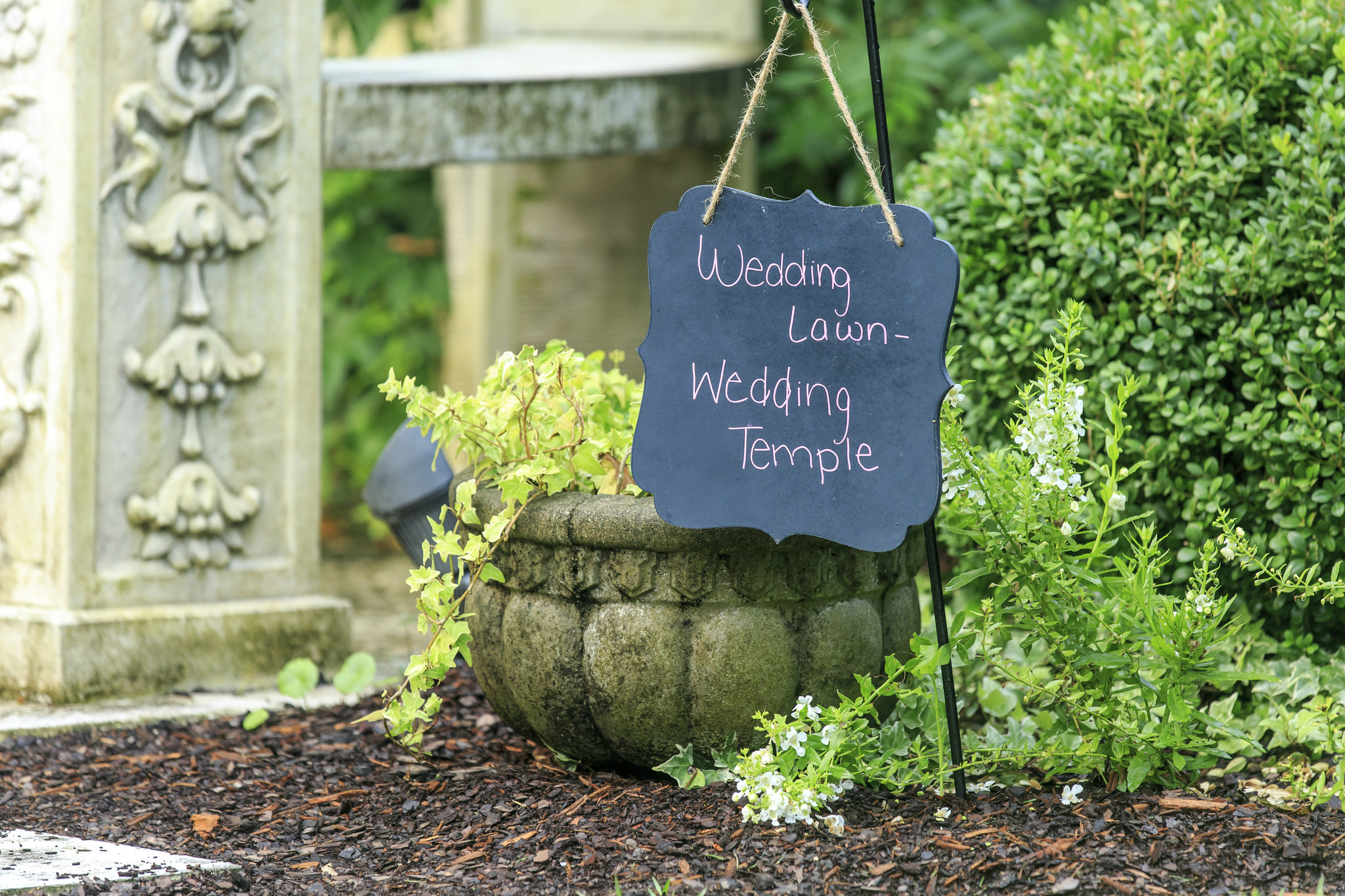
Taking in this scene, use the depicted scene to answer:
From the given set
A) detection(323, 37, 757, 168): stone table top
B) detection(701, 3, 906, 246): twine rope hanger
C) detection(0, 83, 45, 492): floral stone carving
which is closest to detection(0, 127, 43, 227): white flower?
Answer: detection(0, 83, 45, 492): floral stone carving

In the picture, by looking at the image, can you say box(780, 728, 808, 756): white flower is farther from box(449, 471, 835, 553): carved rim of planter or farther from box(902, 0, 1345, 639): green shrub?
box(902, 0, 1345, 639): green shrub

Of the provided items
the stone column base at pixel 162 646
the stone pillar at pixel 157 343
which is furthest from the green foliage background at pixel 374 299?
the stone column base at pixel 162 646

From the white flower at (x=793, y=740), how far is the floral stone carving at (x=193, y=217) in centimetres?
190

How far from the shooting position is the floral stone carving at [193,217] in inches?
141

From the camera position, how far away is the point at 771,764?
2.53 m

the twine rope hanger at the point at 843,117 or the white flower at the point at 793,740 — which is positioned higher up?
the twine rope hanger at the point at 843,117

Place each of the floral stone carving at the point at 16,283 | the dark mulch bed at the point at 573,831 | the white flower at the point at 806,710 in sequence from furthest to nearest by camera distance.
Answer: the floral stone carving at the point at 16,283, the white flower at the point at 806,710, the dark mulch bed at the point at 573,831

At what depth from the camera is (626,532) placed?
105 inches

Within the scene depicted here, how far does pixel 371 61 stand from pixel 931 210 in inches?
85.5

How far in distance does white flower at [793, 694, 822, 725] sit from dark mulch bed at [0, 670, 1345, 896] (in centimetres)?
20

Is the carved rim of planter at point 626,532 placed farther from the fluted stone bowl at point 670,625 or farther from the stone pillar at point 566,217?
the stone pillar at point 566,217

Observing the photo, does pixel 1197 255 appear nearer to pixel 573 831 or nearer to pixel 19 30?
pixel 573 831

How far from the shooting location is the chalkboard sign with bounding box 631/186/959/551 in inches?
100

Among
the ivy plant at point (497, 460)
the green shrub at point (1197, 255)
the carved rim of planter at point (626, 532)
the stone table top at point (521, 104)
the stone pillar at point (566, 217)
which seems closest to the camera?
the carved rim of planter at point (626, 532)
